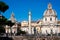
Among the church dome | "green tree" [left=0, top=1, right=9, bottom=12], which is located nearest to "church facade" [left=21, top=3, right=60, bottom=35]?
the church dome

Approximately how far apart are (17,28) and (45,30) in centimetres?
1164

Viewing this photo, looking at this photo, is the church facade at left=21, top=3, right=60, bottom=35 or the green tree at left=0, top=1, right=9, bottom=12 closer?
the green tree at left=0, top=1, right=9, bottom=12

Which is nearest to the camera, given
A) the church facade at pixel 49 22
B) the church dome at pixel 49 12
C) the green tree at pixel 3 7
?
the green tree at pixel 3 7

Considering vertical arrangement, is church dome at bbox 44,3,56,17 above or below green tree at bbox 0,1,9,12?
above

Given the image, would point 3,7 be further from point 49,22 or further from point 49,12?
point 49,22

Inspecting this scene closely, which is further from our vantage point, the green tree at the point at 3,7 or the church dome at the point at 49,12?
the church dome at the point at 49,12

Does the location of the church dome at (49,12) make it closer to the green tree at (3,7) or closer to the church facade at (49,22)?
the church facade at (49,22)

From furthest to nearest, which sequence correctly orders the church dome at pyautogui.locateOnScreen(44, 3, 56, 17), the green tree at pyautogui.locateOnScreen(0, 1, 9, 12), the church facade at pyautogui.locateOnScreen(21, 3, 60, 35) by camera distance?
1. the church dome at pyautogui.locateOnScreen(44, 3, 56, 17)
2. the church facade at pyautogui.locateOnScreen(21, 3, 60, 35)
3. the green tree at pyautogui.locateOnScreen(0, 1, 9, 12)

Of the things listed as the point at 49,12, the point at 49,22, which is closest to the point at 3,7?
the point at 49,12

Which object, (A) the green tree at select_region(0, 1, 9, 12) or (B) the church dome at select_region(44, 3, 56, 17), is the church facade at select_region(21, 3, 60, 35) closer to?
(B) the church dome at select_region(44, 3, 56, 17)

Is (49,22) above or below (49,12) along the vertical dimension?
below

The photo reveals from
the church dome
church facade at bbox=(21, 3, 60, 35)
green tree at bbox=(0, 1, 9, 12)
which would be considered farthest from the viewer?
the church dome

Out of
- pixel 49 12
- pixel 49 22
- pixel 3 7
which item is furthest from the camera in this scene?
pixel 49 22

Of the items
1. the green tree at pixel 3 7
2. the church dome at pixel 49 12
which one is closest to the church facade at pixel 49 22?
the church dome at pixel 49 12
